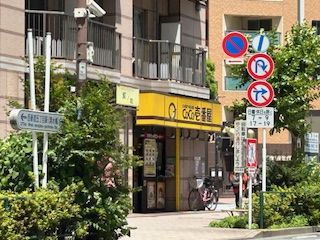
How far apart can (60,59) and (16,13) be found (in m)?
1.74

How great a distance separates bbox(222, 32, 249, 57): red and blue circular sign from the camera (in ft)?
62.0

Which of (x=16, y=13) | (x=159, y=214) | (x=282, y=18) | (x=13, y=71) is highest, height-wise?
(x=282, y=18)

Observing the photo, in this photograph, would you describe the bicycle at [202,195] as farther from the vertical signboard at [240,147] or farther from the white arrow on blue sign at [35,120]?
the white arrow on blue sign at [35,120]

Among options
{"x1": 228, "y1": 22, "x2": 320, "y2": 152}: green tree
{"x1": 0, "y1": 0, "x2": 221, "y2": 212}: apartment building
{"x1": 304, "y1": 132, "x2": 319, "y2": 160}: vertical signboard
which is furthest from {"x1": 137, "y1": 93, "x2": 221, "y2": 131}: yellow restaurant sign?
{"x1": 304, "y1": 132, "x2": 319, "y2": 160}: vertical signboard

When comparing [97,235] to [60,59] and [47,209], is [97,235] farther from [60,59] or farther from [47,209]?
[60,59]

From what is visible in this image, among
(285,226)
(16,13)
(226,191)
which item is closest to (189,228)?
(285,226)

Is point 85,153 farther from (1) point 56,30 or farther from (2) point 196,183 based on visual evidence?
(2) point 196,183

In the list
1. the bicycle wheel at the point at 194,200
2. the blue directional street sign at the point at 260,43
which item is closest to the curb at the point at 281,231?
the blue directional street sign at the point at 260,43

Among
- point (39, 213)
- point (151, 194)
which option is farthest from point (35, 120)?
point (151, 194)

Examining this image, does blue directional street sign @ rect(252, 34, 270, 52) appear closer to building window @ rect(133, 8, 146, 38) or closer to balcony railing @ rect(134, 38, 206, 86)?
balcony railing @ rect(134, 38, 206, 86)

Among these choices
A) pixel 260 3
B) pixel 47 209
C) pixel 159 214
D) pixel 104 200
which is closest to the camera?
pixel 47 209

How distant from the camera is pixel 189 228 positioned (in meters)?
18.9

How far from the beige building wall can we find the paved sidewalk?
4287 mm

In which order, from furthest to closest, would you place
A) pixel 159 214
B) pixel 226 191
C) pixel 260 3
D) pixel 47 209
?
pixel 260 3, pixel 226 191, pixel 159 214, pixel 47 209
